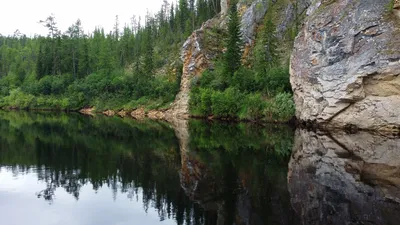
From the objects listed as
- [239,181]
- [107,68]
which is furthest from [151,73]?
[239,181]

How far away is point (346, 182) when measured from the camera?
14320 mm

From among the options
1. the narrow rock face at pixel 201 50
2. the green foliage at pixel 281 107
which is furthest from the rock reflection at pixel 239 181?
the narrow rock face at pixel 201 50

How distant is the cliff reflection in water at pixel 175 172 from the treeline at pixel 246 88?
17.0 m

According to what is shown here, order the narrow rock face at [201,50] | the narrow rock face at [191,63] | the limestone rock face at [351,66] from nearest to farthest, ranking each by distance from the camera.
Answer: the limestone rock face at [351,66] < the narrow rock face at [191,63] < the narrow rock face at [201,50]

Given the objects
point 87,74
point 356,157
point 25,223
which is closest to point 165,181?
point 25,223

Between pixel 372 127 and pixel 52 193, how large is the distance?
2776cm

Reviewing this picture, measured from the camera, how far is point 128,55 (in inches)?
3861

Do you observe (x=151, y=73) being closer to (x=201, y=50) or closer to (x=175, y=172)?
(x=201, y=50)

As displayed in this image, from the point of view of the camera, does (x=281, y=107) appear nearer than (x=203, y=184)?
No

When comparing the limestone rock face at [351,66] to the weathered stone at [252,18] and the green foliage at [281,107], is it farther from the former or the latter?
the weathered stone at [252,18]

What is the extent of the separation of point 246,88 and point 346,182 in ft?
122

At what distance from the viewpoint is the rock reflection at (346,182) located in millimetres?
10594

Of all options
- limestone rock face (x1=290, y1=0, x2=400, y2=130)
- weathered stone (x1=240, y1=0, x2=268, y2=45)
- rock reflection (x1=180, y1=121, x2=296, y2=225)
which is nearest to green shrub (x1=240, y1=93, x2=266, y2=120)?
limestone rock face (x1=290, y1=0, x2=400, y2=130)

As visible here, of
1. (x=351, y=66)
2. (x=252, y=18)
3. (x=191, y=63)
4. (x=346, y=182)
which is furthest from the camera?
(x=252, y=18)
